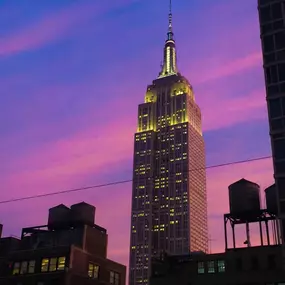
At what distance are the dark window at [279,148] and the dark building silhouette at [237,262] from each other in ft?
96.3

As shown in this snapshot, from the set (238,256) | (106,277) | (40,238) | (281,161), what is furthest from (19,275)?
(281,161)

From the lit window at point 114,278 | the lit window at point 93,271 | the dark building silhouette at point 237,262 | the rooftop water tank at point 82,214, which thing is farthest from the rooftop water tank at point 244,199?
the rooftop water tank at point 82,214

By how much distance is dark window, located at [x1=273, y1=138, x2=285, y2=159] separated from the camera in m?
50.0

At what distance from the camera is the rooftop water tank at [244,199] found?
8206 centimetres

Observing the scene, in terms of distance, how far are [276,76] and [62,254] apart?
4404 cm

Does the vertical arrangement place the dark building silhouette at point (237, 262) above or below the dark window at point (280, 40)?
below

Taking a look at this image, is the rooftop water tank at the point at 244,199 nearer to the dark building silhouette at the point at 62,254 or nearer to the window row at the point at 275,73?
the dark building silhouette at the point at 62,254

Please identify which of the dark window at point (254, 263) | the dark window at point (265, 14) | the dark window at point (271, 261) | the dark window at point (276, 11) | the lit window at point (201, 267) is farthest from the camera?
the lit window at point (201, 267)

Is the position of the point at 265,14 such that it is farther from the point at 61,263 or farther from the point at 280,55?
the point at 61,263

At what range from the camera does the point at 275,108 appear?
5234cm

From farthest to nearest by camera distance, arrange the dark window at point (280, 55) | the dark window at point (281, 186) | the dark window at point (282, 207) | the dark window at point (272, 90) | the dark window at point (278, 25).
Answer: the dark window at point (278, 25) → the dark window at point (280, 55) → the dark window at point (272, 90) → the dark window at point (281, 186) → the dark window at point (282, 207)

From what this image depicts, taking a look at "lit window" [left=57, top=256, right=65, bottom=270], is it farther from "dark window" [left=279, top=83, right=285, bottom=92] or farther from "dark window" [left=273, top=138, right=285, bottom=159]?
"dark window" [left=279, top=83, right=285, bottom=92]

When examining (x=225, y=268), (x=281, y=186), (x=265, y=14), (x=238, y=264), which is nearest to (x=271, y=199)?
(x=238, y=264)

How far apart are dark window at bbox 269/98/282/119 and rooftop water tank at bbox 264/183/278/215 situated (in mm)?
29465
